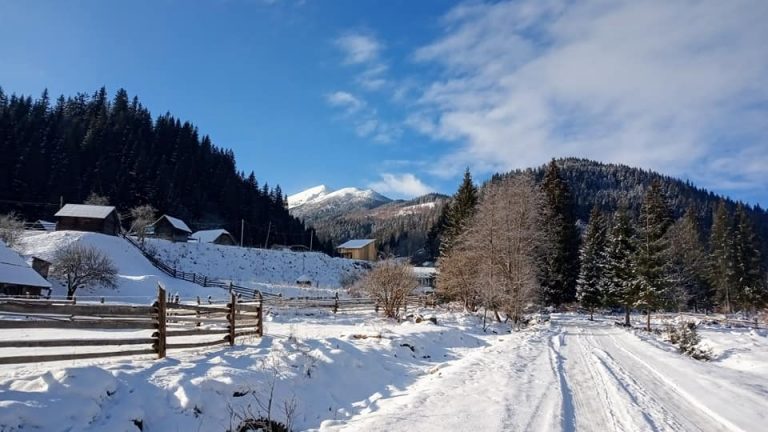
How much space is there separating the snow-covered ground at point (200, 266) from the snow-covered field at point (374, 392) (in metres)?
30.8

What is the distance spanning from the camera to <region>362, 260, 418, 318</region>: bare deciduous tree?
26.5 m

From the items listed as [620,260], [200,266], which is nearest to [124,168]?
[200,266]

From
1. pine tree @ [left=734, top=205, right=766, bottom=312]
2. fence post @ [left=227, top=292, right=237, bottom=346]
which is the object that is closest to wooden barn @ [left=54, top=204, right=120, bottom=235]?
fence post @ [left=227, top=292, right=237, bottom=346]

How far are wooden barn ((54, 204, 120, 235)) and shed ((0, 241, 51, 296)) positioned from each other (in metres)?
28.3

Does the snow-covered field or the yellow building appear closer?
the snow-covered field

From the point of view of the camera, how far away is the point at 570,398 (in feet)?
28.1

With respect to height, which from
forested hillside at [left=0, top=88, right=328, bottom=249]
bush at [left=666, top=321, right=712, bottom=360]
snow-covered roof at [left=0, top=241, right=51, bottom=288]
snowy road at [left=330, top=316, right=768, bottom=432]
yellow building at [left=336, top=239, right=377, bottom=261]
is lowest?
bush at [left=666, top=321, right=712, bottom=360]

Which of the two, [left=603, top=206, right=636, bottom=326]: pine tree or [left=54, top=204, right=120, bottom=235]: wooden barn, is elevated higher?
[left=54, top=204, right=120, bottom=235]: wooden barn

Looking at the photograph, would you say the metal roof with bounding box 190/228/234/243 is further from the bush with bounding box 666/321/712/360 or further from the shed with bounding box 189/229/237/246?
the bush with bounding box 666/321/712/360

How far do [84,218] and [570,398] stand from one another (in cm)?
6323

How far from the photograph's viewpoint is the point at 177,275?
50.6 metres

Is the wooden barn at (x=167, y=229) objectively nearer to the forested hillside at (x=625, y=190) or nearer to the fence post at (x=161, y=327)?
the fence post at (x=161, y=327)

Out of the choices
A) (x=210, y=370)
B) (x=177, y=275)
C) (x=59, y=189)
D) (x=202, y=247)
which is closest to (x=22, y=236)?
(x=177, y=275)

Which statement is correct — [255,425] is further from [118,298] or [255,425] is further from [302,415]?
[118,298]
